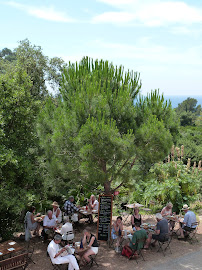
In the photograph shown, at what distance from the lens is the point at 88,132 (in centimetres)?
698

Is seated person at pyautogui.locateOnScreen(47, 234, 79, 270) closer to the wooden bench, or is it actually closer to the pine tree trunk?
the wooden bench

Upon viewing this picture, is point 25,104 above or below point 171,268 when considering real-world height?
above

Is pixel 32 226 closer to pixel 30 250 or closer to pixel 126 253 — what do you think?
pixel 30 250

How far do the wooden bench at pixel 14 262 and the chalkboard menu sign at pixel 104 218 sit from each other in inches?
99.8

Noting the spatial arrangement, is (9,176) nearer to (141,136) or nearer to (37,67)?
(141,136)

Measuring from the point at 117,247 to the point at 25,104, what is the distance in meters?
4.61

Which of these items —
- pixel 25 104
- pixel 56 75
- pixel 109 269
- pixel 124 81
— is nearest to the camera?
pixel 109 269

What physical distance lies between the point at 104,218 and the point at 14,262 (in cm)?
Answer: 301

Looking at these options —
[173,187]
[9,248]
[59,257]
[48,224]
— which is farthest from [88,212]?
[173,187]

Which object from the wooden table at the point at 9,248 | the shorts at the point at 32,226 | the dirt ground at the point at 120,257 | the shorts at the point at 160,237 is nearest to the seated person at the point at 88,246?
the dirt ground at the point at 120,257

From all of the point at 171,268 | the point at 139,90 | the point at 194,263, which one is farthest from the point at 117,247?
the point at 139,90

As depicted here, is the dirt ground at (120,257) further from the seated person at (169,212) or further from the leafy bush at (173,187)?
the leafy bush at (173,187)

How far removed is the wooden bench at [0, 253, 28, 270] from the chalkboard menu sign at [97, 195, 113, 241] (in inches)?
99.8

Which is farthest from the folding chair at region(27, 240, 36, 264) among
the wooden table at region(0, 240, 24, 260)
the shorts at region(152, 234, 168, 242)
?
the shorts at region(152, 234, 168, 242)
